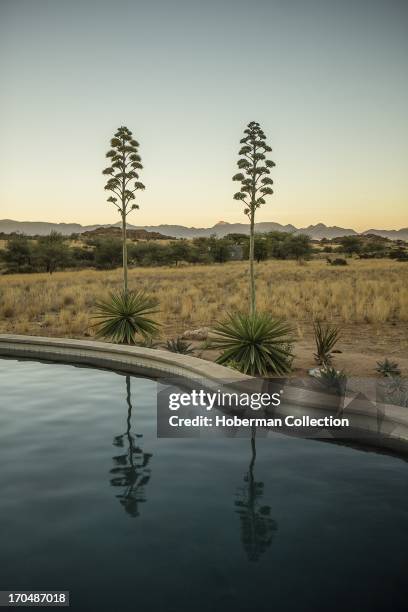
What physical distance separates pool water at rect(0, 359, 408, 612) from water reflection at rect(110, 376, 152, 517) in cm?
1

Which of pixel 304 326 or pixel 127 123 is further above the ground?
pixel 127 123

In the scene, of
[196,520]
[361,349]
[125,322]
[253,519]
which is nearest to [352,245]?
[361,349]

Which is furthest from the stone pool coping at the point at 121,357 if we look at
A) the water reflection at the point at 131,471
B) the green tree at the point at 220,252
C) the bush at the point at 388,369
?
the green tree at the point at 220,252

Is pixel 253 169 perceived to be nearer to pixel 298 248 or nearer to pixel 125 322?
pixel 125 322

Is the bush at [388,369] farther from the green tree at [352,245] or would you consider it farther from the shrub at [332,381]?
the green tree at [352,245]

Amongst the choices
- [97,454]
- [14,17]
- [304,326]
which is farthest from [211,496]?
[14,17]

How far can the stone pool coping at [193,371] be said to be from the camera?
621cm

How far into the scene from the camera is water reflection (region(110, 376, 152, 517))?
5.03 metres

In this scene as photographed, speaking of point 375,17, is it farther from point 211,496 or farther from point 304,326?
point 211,496

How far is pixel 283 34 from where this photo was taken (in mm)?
→ 21094

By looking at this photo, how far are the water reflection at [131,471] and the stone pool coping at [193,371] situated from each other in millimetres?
1935

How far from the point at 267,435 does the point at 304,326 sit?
9470mm

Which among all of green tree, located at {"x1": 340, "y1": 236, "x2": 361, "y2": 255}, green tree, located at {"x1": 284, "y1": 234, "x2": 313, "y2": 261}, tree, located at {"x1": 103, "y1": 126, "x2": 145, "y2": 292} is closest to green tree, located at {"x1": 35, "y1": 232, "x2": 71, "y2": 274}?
green tree, located at {"x1": 284, "y1": 234, "x2": 313, "y2": 261}

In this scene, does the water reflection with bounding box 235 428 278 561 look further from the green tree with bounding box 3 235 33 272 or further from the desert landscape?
the green tree with bounding box 3 235 33 272
